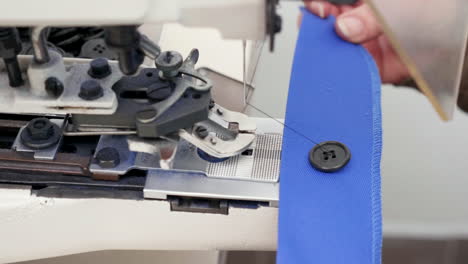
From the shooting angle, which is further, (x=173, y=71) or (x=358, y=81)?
(x=358, y=81)

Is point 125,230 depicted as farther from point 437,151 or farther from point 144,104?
point 437,151

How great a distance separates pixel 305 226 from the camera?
0.76 meters

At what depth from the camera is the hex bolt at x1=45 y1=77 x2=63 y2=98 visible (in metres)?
0.76

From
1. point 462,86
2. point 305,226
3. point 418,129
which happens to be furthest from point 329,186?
point 418,129

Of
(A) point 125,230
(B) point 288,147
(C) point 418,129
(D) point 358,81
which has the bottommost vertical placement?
(A) point 125,230

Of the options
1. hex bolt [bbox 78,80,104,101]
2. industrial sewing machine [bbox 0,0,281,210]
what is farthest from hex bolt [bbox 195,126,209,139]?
hex bolt [bbox 78,80,104,101]

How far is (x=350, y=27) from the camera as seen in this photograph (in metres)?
0.99

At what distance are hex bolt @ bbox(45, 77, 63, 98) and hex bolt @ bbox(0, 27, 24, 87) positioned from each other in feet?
0.13

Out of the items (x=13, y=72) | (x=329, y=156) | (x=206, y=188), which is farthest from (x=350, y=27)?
(x=13, y=72)

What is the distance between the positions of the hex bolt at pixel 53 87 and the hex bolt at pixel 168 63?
11 cm

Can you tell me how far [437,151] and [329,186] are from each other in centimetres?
106

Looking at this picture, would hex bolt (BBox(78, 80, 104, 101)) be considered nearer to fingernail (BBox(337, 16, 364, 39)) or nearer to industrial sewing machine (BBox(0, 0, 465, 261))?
industrial sewing machine (BBox(0, 0, 465, 261))

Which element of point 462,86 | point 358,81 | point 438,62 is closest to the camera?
point 438,62

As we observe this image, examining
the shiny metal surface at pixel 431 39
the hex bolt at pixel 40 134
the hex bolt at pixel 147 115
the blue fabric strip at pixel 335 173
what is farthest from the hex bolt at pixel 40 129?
the shiny metal surface at pixel 431 39
